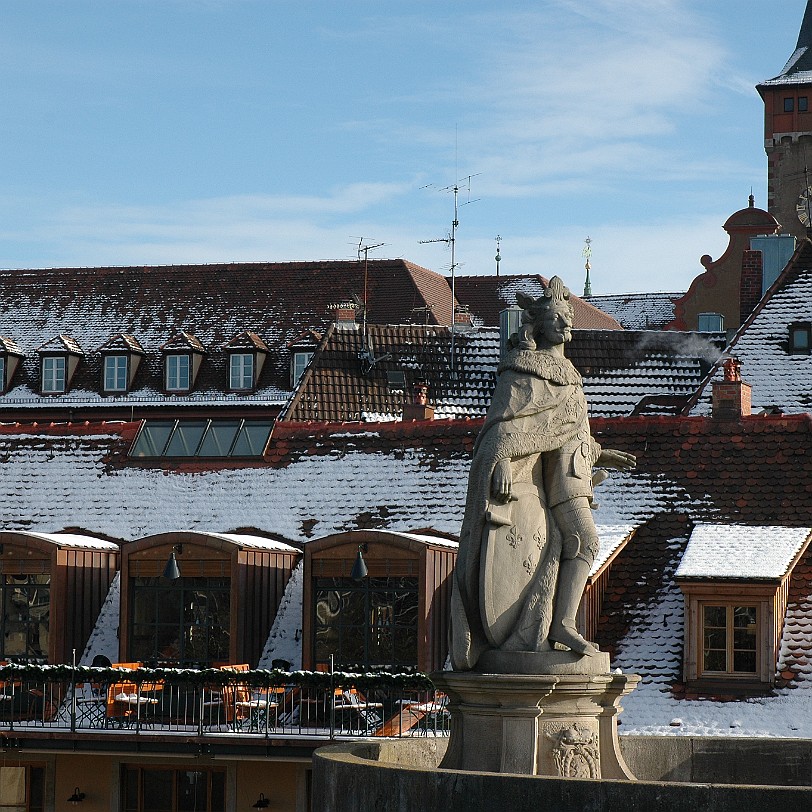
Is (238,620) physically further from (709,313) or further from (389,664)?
(709,313)

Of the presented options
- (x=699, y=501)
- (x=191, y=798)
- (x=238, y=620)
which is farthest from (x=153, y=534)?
(x=699, y=501)

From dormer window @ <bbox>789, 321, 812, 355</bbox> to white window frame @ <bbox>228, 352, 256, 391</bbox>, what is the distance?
27.1m

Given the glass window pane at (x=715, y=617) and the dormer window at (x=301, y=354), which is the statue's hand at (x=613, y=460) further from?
the dormer window at (x=301, y=354)

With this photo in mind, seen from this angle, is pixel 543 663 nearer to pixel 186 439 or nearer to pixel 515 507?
pixel 515 507

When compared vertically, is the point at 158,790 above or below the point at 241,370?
below

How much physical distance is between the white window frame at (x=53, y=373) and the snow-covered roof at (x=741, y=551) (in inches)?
1529

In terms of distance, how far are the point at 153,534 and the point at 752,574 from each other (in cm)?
946

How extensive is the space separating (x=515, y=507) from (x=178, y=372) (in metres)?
48.3

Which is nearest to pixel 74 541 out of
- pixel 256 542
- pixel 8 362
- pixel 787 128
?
pixel 256 542

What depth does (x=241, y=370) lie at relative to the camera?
197ft

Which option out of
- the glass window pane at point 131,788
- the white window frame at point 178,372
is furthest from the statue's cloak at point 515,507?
the white window frame at point 178,372

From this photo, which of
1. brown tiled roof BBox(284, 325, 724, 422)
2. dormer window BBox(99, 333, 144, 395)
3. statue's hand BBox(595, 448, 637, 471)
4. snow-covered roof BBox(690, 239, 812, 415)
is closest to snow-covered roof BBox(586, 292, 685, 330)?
dormer window BBox(99, 333, 144, 395)

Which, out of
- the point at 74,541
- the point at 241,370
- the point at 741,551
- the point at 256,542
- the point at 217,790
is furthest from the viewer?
the point at 241,370

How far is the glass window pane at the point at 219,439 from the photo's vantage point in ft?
104
